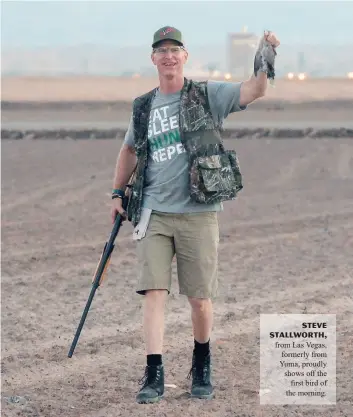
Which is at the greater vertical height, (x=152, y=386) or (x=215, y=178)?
(x=215, y=178)

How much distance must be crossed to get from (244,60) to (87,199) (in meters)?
83.2

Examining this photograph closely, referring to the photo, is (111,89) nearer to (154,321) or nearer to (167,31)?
(167,31)

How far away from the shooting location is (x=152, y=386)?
5.36 meters

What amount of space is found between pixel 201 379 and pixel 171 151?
1.18m

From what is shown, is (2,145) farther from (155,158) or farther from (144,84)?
(144,84)

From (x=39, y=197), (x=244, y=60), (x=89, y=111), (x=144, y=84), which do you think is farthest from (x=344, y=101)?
(x=244, y=60)

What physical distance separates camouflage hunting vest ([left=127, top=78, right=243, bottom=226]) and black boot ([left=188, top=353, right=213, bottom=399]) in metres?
0.81

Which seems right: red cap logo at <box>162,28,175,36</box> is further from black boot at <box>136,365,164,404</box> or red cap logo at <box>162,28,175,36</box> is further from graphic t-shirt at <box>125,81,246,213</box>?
black boot at <box>136,365,164,404</box>

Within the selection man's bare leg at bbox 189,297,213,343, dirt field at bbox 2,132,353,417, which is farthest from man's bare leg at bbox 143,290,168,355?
dirt field at bbox 2,132,353,417

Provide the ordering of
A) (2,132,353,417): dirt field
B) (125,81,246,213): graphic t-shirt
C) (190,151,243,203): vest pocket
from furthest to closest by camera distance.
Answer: (2,132,353,417): dirt field
(125,81,246,213): graphic t-shirt
(190,151,243,203): vest pocket

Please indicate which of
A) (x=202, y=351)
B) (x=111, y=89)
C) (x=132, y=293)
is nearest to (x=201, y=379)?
(x=202, y=351)

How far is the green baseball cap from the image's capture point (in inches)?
207

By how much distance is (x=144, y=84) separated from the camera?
44469 mm

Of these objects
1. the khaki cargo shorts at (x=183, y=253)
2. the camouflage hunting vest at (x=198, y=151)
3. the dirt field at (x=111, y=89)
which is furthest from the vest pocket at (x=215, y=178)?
the dirt field at (x=111, y=89)
